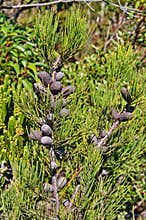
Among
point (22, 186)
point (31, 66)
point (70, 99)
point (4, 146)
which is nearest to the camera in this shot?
point (22, 186)

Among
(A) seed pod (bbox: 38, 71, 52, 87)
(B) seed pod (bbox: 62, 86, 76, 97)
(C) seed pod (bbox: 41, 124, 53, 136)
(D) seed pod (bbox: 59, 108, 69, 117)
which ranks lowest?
(C) seed pod (bbox: 41, 124, 53, 136)

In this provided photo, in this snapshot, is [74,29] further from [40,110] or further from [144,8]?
[144,8]

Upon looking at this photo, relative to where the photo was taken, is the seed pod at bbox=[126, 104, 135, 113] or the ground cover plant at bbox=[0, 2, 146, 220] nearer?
the ground cover plant at bbox=[0, 2, 146, 220]

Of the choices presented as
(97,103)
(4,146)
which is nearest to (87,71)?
(4,146)

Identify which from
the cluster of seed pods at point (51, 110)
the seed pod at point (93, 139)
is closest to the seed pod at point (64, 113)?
the cluster of seed pods at point (51, 110)

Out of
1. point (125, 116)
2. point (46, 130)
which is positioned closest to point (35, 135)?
point (46, 130)

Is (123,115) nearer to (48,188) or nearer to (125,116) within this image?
(125,116)

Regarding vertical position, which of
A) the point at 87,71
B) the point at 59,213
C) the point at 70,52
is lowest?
the point at 59,213

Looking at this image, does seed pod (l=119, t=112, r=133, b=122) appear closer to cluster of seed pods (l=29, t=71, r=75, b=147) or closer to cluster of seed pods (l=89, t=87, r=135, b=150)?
cluster of seed pods (l=89, t=87, r=135, b=150)

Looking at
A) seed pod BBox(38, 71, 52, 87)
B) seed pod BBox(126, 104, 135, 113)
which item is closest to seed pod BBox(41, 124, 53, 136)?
seed pod BBox(38, 71, 52, 87)
